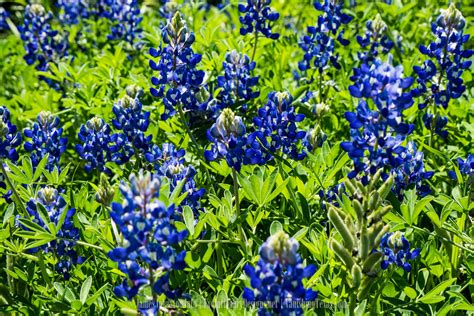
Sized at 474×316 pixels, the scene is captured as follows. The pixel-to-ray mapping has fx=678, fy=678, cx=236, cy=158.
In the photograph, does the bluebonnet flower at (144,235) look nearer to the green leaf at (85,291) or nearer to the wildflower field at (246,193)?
the wildflower field at (246,193)

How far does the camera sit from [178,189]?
105 inches

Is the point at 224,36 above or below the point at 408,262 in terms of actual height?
above

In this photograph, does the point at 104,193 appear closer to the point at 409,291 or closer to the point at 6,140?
the point at 6,140

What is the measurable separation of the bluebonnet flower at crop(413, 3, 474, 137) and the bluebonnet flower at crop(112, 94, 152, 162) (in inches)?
57.7

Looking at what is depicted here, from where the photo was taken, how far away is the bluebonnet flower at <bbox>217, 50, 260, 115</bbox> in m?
3.80

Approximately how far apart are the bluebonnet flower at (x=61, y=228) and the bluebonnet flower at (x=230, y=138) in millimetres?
748

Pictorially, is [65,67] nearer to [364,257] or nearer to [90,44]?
[90,44]

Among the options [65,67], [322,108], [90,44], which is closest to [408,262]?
[322,108]

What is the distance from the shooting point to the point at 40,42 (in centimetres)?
522

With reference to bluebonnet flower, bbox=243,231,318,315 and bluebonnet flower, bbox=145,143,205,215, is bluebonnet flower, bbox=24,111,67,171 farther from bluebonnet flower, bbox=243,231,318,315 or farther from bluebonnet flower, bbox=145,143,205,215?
bluebonnet flower, bbox=243,231,318,315

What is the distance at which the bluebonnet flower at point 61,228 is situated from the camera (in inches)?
119

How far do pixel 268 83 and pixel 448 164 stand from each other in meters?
1.34

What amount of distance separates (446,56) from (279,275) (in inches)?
84.2

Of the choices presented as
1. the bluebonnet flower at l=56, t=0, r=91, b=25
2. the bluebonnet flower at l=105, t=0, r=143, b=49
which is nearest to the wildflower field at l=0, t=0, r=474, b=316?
the bluebonnet flower at l=105, t=0, r=143, b=49
